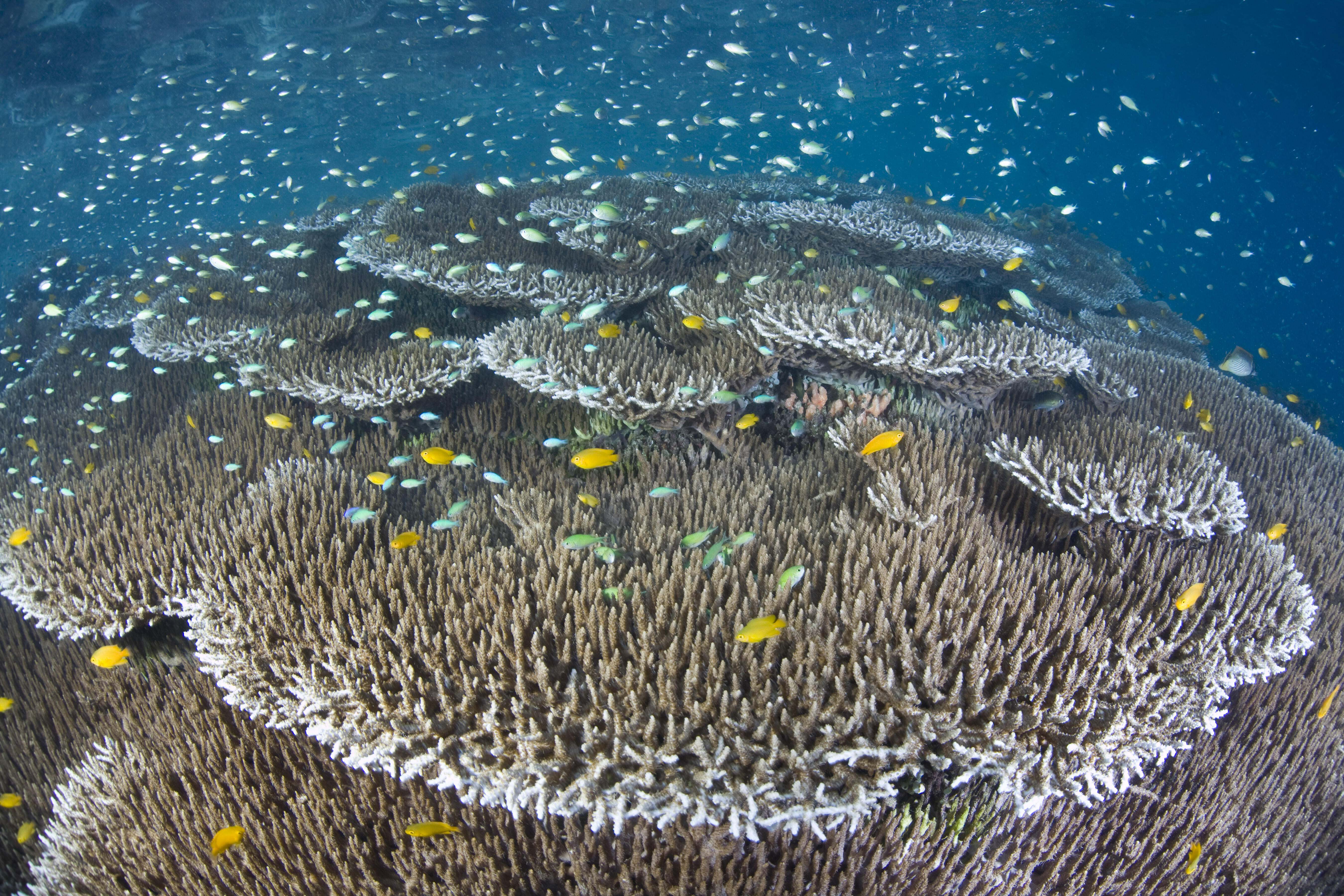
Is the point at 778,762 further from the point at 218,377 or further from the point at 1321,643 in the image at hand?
the point at 218,377

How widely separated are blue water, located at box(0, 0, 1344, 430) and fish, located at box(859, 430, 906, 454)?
1093 centimetres

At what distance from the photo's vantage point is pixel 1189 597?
2.74 m

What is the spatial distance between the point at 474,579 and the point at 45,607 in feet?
9.38

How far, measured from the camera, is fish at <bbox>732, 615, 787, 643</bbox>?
2207 millimetres

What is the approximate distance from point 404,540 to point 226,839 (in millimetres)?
1380

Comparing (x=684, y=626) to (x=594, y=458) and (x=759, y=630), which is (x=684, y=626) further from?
(x=594, y=458)

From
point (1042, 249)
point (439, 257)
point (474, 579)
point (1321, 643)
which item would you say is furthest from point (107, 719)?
point (1042, 249)

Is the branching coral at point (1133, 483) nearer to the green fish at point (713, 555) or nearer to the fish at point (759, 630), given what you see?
the green fish at point (713, 555)

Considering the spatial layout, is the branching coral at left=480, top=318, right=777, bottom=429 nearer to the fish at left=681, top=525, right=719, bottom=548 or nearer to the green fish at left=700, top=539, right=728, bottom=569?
the fish at left=681, top=525, right=719, bottom=548

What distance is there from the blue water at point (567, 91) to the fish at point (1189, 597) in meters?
12.2

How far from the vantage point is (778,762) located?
7.11 ft

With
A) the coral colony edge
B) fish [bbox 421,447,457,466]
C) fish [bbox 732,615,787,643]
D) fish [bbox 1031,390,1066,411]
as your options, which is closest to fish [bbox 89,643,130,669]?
the coral colony edge

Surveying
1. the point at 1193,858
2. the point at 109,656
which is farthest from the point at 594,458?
the point at 1193,858

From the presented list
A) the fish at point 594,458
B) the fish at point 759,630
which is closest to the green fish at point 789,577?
the fish at point 759,630
